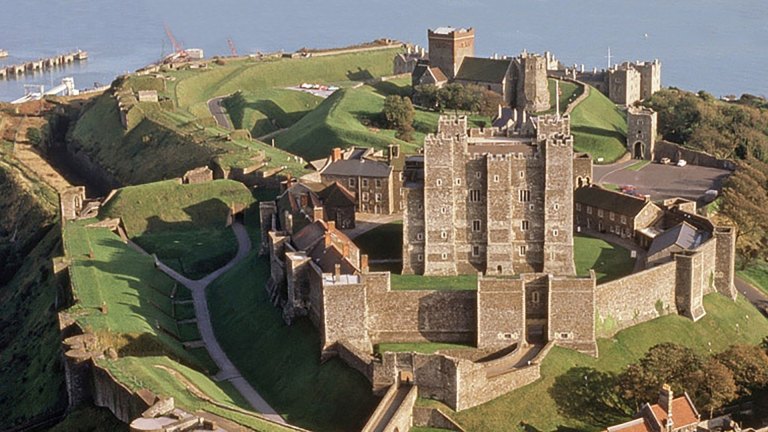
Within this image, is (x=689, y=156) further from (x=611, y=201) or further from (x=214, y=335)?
(x=214, y=335)

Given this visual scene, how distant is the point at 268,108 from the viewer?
105 metres

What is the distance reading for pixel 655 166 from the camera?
79.4 m

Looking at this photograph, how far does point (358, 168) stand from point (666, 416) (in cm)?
2395

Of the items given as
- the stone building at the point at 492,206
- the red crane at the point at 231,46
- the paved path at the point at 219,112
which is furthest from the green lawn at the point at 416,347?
the red crane at the point at 231,46

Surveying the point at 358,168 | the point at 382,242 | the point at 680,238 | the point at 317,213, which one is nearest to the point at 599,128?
the point at 358,168

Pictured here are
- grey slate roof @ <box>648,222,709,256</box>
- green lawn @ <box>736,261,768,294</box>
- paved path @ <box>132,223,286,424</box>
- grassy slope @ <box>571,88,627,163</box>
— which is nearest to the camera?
paved path @ <box>132,223,286,424</box>

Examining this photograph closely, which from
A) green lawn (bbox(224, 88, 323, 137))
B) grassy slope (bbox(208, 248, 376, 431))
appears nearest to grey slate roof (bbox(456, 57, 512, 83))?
green lawn (bbox(224, 88, 323, 137))

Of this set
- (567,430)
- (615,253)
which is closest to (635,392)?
(567,430)

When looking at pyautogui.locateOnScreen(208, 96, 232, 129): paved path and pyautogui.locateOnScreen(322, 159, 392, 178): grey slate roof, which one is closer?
pyautogui.locateOnScreen(322, 159, 392, 178): grey slate roof

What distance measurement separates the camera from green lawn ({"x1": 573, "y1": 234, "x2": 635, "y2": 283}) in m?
53.6

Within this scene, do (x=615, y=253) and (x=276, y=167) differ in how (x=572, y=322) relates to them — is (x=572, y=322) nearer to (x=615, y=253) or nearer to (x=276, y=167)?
(x=615, y=253)

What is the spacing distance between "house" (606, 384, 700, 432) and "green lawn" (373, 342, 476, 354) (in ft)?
25.4

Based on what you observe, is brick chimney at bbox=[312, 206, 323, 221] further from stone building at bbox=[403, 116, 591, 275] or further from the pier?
the pier

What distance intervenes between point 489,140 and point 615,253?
7.67 m
